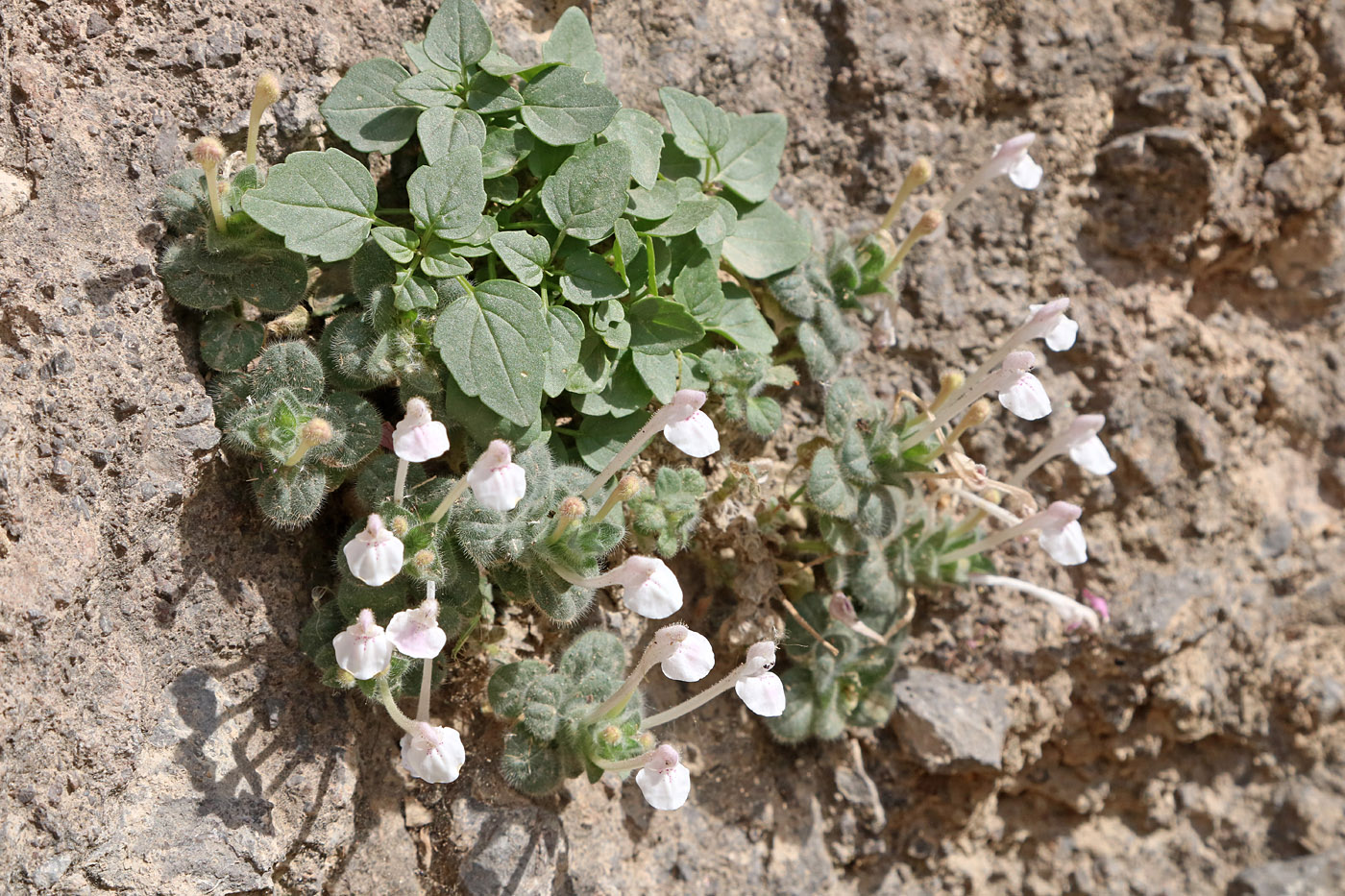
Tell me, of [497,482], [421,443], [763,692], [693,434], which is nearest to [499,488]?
[497,482]

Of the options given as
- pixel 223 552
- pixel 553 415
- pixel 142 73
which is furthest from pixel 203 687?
pixel 142 73

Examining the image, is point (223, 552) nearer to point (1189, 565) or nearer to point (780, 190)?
point (780, 190)

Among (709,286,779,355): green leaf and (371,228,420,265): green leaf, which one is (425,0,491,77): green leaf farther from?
(709,286,779,355): green leaf

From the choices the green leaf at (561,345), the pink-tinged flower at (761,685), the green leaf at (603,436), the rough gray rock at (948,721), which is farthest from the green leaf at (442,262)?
the rough gray rock at (948,721)

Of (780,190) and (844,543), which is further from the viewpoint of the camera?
(780,190)

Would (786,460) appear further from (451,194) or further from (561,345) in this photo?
(451,194)

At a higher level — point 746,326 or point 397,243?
point 397,243
